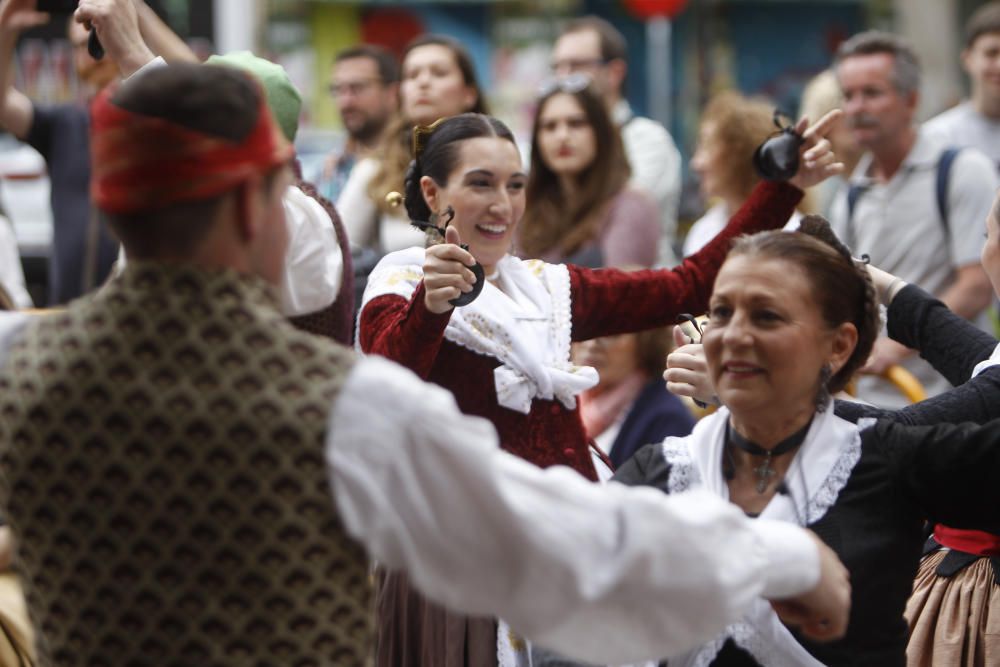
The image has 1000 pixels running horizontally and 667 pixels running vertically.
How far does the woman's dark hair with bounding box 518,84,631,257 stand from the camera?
214 inches

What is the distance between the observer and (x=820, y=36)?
15.7 metres

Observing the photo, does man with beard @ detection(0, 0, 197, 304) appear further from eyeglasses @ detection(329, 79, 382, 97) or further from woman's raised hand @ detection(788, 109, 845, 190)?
woman's raised hand @ detection(788, 109, 845, 190)

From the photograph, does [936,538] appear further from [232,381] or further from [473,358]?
[232,381]

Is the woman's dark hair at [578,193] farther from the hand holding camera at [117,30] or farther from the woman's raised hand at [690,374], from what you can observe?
the woman's raised hand at [690,374]

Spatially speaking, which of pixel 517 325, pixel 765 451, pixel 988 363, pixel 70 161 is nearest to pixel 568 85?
pixel 70 161

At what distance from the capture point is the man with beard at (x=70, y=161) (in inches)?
207

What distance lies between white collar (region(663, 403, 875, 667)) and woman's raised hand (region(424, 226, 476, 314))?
591 millimetres

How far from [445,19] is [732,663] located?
13.0 meters

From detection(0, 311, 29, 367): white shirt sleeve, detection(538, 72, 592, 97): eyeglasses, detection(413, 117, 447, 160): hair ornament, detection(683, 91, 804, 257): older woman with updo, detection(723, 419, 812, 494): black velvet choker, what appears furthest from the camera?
detection(538, 72, 592, 97): eyeglasses

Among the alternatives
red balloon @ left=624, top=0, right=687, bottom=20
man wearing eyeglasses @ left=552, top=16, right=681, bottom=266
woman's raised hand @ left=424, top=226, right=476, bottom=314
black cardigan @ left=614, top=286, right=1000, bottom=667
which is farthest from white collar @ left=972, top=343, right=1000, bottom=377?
red balloon @ left=624, top=0, right=687, bottom=20

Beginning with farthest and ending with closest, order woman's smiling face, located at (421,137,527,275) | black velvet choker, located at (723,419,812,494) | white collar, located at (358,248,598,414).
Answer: woman's smiling face, located at (421,137,527,275) → white collar, located at (358,248,598,414) → black velvet choker, located at (723,419,812,494)

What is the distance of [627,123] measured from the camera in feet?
22.0

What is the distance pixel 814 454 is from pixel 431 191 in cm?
125

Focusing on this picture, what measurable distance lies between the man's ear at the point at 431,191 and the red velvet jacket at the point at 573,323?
299mm
